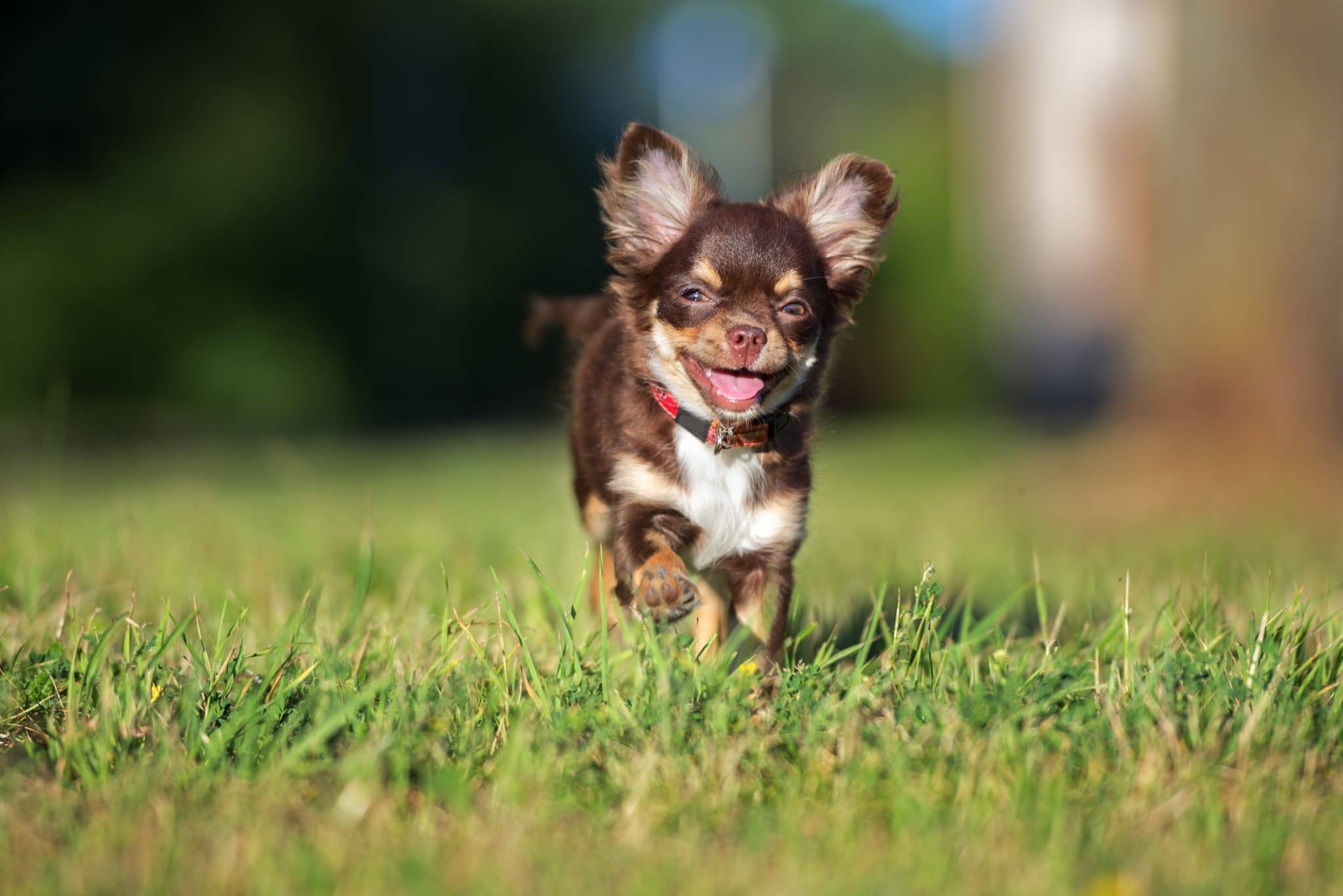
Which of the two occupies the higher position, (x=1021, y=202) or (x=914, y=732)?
(x=1021, y=202)

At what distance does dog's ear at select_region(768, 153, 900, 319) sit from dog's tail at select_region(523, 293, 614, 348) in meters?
1.02

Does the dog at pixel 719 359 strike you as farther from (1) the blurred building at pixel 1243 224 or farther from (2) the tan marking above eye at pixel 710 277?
(1) the blurred building at pixel 1243 224

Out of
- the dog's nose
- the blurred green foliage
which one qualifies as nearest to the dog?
the dog's nose

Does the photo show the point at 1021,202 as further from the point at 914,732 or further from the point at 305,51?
the point at 914,732

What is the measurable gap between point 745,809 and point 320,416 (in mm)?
17890

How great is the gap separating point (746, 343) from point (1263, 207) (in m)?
6.01

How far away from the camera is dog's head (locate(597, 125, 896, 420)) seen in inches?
139

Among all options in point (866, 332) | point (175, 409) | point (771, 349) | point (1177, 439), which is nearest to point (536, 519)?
point (771, 349)

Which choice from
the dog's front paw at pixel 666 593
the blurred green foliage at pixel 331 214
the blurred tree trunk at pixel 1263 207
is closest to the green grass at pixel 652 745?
the dog's front paw at pixel 666 593

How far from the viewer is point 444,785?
2434 millimetres

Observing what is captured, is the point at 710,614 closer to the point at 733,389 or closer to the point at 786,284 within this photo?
the point at 733,389

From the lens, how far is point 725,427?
355 centimetres

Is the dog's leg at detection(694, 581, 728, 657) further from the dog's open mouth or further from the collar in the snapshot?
the dog's open mouth

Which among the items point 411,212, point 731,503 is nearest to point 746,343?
point 731,503
